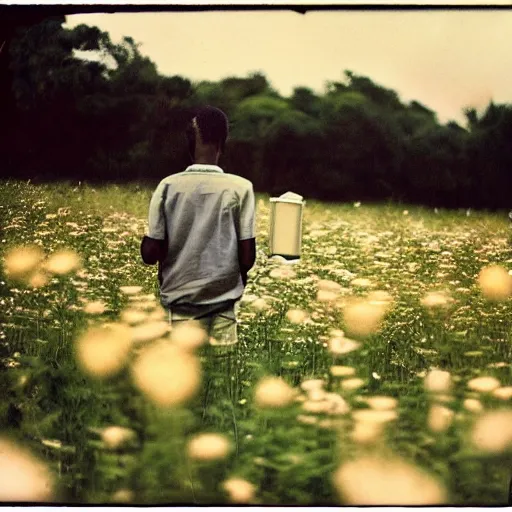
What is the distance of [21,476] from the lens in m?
4.21

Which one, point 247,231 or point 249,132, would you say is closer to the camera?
point 247,231

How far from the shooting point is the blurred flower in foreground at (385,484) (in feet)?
13.8

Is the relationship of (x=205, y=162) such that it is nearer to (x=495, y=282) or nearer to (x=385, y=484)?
(x=495, y=282)

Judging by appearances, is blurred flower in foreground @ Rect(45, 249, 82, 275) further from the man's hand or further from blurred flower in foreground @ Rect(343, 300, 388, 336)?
blurred flower in foreground @ Rect(343, 300, 388, 336)

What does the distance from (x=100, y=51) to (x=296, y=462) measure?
1.96 m

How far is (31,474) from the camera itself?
422cm

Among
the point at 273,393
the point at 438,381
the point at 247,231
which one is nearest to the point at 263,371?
the point at 273,393

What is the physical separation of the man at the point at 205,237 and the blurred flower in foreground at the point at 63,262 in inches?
12.3

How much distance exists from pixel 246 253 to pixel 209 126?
580mm

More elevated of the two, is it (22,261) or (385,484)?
(22,261)

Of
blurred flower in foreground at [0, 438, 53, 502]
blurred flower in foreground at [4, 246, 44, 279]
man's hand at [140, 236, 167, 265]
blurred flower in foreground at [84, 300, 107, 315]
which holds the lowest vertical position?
blurred flower in foreground at [0, 438, 53, 502]

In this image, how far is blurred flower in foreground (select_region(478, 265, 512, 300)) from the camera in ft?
14.0

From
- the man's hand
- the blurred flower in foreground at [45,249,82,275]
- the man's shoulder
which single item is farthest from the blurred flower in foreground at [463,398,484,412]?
the blurred flower in foreground at [45,249,82,275]

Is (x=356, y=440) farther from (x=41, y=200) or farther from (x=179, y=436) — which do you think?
(x=41, y=200)
